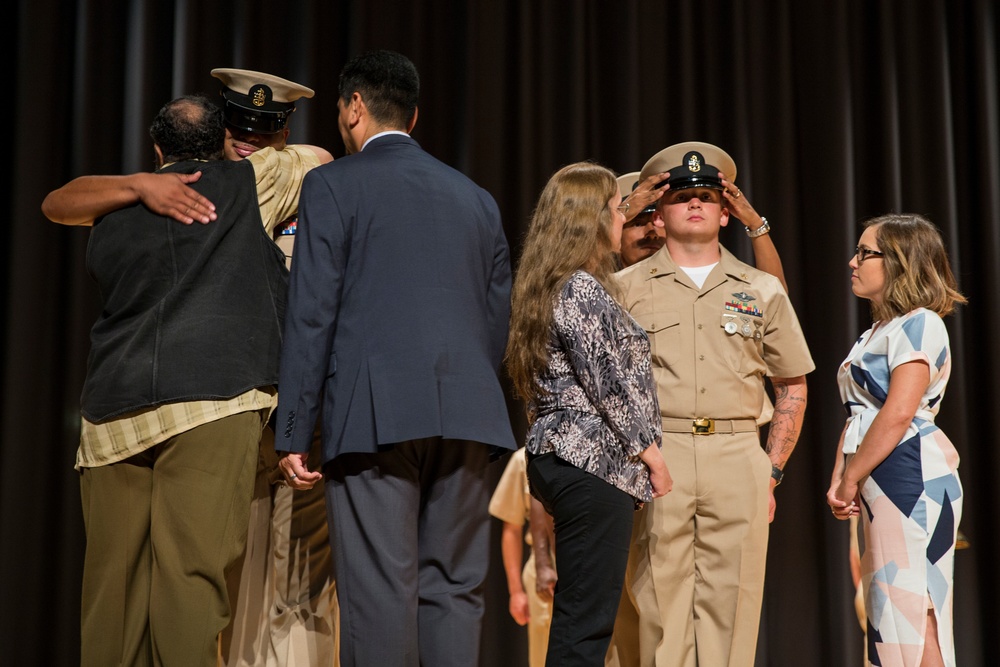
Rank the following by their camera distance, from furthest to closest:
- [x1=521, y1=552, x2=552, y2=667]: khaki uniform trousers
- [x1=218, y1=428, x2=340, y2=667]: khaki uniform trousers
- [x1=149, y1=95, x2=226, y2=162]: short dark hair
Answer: [x1=521, y1=552, x2=552, y2=667]: khaki uniform trousers < [x1=218, y1=428, x2=340, y2=667]: khaki uniform trousers < [x1=149, y1=95, x2=226, y2=162]: short dark hair

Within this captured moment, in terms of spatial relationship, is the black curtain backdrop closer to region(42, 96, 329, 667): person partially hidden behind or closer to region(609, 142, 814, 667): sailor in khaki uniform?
region(609, 142, 814, 667): sailor in khaki uniform

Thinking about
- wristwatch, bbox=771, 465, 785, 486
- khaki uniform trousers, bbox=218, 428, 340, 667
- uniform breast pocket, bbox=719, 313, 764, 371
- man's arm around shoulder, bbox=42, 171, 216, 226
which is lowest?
khaki uniform trousers, bbox=218, 428, 340, 667

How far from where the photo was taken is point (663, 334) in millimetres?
2803

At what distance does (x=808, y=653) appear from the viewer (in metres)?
4.32

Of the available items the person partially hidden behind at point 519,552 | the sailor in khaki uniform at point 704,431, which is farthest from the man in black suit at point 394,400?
the person partially hidden behind at point 519,552

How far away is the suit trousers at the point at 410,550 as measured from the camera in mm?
2023

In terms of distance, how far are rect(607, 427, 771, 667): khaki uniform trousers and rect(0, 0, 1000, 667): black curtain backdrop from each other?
172cm

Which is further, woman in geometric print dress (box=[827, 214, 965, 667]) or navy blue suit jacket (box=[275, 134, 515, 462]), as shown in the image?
woman in geometric print dress (box=[827, 214, 965, 667])

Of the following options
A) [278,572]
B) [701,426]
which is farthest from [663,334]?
[278,572]

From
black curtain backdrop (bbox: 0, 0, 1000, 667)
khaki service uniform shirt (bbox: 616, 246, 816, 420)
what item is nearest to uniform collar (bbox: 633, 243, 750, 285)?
khaki service uniform shirt (bbox: 616, 246, 816, 420)

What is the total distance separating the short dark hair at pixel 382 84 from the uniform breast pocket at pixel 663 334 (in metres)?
0.97

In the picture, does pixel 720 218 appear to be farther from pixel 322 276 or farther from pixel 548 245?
pixel 322 276

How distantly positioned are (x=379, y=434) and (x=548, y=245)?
69 centimetres

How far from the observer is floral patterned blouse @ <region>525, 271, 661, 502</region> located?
2244 mm
